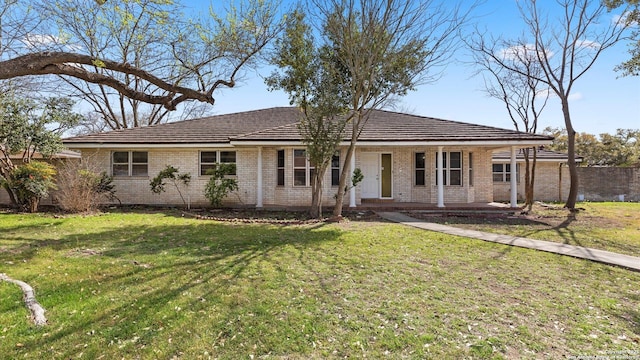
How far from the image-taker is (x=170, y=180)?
15.8 metres

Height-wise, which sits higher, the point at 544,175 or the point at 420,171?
the point at 420,171

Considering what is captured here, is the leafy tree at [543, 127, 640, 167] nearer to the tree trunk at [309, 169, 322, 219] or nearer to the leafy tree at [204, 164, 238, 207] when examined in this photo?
the tree trunk at [309, 169, 322, 219]

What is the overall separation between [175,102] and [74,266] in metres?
5.21

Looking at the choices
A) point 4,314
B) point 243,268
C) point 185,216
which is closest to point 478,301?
point 243,268

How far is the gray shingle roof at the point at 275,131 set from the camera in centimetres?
1404

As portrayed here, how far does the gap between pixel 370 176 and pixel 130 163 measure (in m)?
11.1

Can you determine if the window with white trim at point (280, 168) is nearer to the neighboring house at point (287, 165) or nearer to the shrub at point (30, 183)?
the neighboring house at point (287, 165)

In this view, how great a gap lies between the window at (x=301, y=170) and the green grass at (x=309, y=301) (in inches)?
283

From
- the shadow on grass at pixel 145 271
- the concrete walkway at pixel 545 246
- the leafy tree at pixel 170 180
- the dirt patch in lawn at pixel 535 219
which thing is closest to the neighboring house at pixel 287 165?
the leafy tree at pixel 170 180

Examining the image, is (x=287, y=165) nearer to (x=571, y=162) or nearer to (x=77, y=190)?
(x=77, y=190)

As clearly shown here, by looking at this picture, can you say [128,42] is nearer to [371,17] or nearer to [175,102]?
[175,102]

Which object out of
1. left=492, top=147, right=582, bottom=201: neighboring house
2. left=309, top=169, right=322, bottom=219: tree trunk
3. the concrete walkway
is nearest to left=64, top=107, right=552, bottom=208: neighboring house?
left=309, top=169, right=322, bottom=219: tree trunk

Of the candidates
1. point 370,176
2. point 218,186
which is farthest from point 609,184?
point 218,186

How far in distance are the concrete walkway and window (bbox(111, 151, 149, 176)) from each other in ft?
38.8
